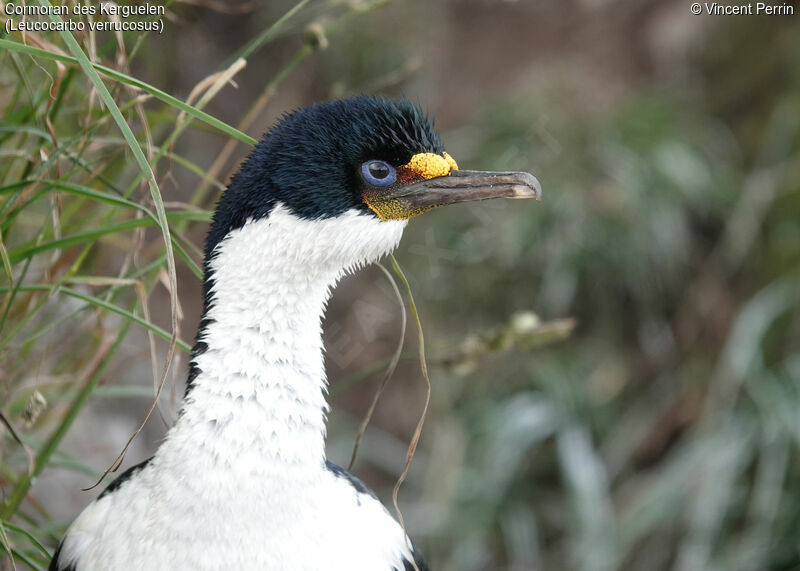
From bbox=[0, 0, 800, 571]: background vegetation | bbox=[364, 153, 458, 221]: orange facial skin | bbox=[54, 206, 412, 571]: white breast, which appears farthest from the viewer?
bbox=[0, 0, 800, 571]: background vegetation

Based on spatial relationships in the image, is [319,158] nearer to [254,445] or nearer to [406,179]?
[406,179]

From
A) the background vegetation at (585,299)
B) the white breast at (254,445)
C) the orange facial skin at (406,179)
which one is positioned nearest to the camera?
the white breast at (254,445)

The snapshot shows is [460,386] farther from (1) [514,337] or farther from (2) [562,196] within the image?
(1) [514,337]

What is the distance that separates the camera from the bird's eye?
1282 millimetres

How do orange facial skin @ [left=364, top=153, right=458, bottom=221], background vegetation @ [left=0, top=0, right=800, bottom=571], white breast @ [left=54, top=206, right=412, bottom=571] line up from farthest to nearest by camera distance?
background vegetation @ [left=0, top=0, right=800, bottom=571], orange facial skin @ [left=364, top=153, right=458, bottom=221], white breast @ [left=54, top=206, right=412, bottom=571]

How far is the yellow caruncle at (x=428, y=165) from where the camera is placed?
132 cm

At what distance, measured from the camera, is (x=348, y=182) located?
4.20 feet

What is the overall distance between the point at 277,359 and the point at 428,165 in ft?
1.25

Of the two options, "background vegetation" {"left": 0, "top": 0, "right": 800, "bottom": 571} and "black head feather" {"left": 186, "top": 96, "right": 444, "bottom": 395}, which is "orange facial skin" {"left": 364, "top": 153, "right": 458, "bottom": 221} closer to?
"black head feather" {"left": 186, "top": 96, "right": 444, "bottom": 395}

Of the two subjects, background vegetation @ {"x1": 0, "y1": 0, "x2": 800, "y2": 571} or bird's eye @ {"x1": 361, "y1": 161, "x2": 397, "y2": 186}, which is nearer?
bird's eye @ {"x1": 361, "y1": 161, "x2": 397, "y2": 186}

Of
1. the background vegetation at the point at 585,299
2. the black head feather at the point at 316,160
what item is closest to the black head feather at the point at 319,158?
the black head feather at the point at 316,160

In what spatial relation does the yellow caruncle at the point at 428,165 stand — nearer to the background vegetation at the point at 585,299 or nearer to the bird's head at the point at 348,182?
the bird's head at the point at 348,182

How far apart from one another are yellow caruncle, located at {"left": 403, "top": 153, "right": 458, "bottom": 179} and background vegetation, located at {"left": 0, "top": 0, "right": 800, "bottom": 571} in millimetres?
1272

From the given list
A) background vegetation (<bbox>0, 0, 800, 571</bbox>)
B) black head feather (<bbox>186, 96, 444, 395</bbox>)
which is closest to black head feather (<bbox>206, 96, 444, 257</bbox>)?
black head feather (<bbox>186, 96, 444, 395</bbox>)
